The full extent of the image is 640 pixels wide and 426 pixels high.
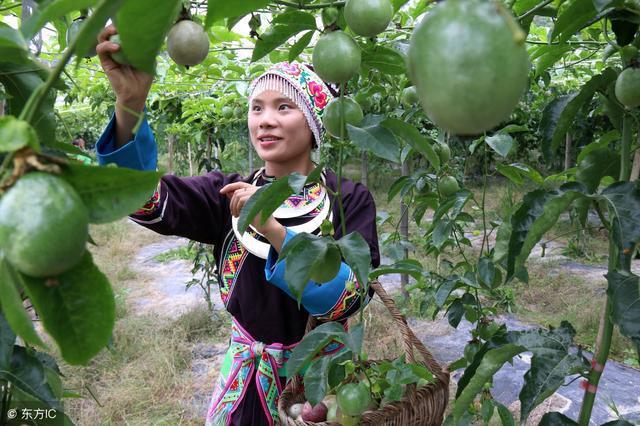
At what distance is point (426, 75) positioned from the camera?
325 mm

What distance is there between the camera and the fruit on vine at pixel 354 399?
954 millimetres

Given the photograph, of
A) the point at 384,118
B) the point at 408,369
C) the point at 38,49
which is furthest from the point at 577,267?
the point at 38,49

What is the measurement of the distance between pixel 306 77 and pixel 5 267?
1308mm

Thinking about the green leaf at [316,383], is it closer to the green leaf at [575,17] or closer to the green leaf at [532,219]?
the green leaf at [532,219]

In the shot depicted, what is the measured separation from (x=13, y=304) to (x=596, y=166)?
805 mm

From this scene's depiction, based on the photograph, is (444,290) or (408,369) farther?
(444,290)

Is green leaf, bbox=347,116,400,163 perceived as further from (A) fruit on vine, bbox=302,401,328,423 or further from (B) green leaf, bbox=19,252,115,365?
(A) fruit on vine, bbox=302,401,328,423

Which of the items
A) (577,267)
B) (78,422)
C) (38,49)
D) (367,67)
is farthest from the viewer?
(577,267)

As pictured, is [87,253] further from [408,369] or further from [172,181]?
[172,181]

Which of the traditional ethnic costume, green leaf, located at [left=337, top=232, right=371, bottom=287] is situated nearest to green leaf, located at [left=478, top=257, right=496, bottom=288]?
the traditional ethnic costume

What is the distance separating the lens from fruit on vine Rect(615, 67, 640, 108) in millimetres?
680

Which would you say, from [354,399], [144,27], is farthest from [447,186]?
[144,27]

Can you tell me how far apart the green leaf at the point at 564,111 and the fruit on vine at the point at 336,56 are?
0.36 meters

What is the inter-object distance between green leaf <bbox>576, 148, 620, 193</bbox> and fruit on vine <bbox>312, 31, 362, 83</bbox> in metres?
0.42
